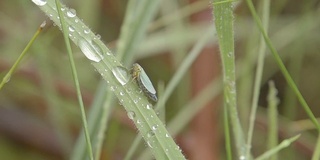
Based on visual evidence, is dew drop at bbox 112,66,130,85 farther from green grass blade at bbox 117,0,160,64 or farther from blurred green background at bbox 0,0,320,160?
blurred green background at bbox 0,0,320,160

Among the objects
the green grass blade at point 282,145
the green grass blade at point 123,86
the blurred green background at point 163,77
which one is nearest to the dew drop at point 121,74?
the green grass blade at point 123,86

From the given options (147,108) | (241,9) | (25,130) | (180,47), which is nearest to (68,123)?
(25,130)

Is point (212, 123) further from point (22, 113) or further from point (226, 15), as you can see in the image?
point (226, 15)

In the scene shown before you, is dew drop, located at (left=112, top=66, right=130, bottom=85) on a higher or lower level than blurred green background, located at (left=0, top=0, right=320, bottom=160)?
lower

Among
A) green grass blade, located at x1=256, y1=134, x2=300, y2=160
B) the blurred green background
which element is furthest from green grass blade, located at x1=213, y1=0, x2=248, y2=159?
the blurred green background

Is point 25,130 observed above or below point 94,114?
above

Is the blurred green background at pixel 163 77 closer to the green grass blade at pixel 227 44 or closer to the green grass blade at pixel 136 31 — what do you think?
the green grass blade at pixel 136 31
